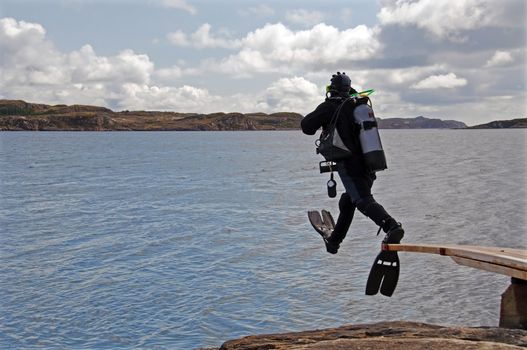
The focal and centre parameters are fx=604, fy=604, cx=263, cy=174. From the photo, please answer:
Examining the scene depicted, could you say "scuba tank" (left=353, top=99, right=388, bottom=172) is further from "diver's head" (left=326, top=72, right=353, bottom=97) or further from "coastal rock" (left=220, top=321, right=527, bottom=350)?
"coastal rock" (left=220, top=321, right=527, bottom=350)

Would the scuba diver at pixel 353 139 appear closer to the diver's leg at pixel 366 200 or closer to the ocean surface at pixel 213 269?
the diver's leg at pixel 366 200

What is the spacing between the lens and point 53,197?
155 ft

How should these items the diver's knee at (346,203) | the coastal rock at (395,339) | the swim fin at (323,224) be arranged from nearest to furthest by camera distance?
the coastal rock at (395,339) → the diver's knee at (346,203) → the swim fin at (323,224)

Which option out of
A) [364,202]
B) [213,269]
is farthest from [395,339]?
[213,269]

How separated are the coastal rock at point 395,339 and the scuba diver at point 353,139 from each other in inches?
63.7

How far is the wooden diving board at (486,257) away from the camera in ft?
30.8

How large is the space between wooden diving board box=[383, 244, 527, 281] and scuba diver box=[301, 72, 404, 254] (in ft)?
1.23

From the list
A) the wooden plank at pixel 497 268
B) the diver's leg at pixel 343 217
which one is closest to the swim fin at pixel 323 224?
the diver's leg at pixel 343 217

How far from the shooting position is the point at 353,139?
10.1m

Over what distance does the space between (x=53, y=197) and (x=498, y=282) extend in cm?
3573

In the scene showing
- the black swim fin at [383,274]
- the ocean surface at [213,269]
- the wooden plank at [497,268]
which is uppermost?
the wooden plank at [497,268]

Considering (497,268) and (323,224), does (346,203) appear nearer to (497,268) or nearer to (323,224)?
(323,224)

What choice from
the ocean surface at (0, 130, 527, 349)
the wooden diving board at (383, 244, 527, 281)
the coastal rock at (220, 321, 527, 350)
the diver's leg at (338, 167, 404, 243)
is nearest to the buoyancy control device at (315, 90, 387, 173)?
the diver's leg at (338, 167, 404, 243)

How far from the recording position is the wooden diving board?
9398mm
